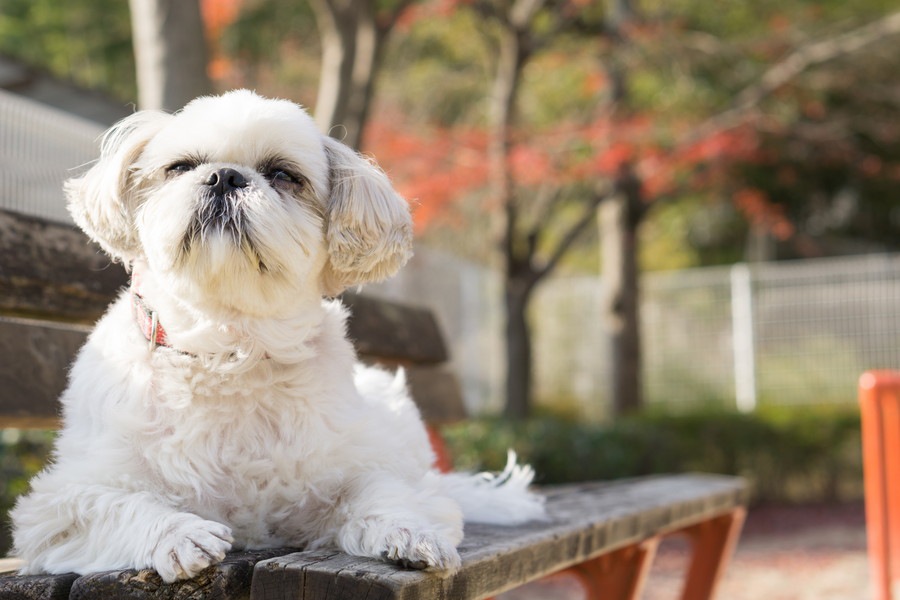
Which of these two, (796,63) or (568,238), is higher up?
(796,63)

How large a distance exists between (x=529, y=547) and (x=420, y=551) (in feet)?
1.52

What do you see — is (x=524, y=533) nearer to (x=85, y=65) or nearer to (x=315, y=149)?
(x=315, y=149)

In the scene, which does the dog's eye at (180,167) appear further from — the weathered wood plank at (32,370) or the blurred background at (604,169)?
the blurred background at (604,169)

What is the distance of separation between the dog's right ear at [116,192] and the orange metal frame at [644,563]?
1.31 meters

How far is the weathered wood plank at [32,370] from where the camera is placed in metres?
2.19

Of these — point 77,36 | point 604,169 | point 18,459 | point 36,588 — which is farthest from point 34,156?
point 77,36

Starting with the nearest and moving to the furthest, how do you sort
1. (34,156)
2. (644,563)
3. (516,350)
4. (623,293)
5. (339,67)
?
(644,563) < (34,156) < (339,67) < (516,350) < (623,293)

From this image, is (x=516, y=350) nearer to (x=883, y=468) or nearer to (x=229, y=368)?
(x=883, y=468)

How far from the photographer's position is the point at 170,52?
13.8 feet

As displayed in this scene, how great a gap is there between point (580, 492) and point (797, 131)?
8.35 m

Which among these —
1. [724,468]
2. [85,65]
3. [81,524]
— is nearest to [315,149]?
[81,524]

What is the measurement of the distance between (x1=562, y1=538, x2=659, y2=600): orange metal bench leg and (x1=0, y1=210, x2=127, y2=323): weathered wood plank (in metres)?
1.57

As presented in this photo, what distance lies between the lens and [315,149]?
6.80 feet

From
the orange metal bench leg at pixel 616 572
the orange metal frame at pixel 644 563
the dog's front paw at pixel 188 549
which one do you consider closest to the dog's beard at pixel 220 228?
the dog's front paw at pixel 188 549
